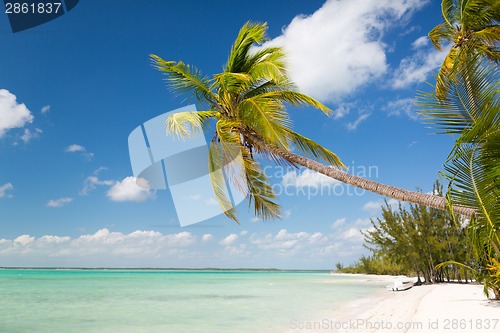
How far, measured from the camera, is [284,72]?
7.23m

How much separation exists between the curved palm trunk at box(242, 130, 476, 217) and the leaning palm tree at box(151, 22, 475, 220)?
20 millimetres

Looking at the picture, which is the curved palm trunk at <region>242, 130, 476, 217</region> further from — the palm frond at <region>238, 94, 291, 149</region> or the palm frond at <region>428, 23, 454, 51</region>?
the palm frond at <region>428, 23, 454, 51</region>

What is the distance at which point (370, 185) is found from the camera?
4.73 metres

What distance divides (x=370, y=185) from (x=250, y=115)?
2.61 m

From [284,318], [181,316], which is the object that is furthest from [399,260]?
[181,316]

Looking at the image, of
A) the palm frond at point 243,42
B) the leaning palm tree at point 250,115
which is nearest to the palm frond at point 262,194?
the leaning palm tree at point 250,115

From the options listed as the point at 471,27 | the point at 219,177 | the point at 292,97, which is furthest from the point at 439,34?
the point at 219,177

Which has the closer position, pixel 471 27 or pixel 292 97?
pixel 471 27

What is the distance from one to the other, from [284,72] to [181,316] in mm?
8262

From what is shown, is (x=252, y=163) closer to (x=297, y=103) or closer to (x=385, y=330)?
(x=297, y=103)

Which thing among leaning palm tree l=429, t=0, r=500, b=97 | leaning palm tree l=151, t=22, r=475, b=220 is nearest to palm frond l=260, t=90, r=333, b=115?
leaning palm tree l=151, t=22, r=475, b=220

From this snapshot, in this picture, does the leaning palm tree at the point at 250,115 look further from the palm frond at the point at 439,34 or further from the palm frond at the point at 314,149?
the palm frond at the point at 439,34

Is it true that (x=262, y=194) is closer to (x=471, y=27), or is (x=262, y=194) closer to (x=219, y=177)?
(x=219, y=177)

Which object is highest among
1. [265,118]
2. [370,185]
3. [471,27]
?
[471,27]
